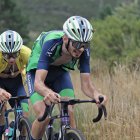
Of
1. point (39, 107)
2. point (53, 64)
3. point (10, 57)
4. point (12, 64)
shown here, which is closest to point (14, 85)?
point (12, 64)

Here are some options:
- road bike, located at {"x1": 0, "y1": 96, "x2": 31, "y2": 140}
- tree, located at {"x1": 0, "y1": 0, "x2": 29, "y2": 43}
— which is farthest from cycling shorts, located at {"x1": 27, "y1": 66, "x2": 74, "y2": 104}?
tree, located at {"x1": 0, "y1": 0, "x2": 29, "y2": 43}

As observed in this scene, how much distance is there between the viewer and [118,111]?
696cm

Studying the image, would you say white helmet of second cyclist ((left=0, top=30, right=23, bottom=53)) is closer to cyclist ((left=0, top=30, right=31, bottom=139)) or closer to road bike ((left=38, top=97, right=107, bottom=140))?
cyclist ((left=0, top=30, right=31, bottom=139))

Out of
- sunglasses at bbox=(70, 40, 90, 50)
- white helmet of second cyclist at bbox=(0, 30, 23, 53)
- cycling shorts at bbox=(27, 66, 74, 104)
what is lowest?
cycling shorts at bbox=(27, 66, 74, 104)

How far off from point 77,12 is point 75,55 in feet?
262

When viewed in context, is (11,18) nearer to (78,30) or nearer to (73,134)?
(78,30)

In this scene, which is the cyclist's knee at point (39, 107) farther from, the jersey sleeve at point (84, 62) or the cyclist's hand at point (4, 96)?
the jersey sleeve at point (84, 62)

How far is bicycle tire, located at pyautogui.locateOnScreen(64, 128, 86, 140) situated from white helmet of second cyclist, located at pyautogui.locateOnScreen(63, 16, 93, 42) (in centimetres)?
96

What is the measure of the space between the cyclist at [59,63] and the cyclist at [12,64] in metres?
0.56

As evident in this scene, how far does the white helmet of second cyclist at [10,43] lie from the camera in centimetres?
670

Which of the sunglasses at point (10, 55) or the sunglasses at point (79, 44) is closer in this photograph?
the sunglasses at point (79, 44)

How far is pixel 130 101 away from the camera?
23.9ft

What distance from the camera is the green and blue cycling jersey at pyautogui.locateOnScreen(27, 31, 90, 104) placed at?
18.3ft

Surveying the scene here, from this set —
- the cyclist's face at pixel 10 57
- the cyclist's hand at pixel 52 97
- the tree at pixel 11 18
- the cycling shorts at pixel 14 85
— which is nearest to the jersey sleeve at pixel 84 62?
the cyclist's hand at pixel 52 97
